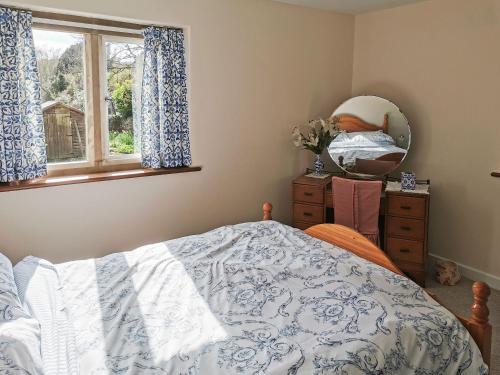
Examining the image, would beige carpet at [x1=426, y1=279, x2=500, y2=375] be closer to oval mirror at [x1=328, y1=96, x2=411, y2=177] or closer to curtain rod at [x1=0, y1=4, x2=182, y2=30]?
oval mirror at [x1=328, y1=96, x2=411, y2=177]

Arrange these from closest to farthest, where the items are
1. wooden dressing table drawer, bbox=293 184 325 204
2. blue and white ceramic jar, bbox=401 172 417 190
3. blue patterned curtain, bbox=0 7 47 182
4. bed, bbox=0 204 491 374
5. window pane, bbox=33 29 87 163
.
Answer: bed, bbox=0 204 491 374 < blue patterned curtain, bbox=0 7 47 182 < window pane, bbox=33 29 87 163 < blue and white ceramic jar, bbox=401 172 417 190 < wooden dressing table drawer, bbox=293 184 325 204

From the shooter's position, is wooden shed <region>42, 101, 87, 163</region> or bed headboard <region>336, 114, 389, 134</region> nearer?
wooden shed <region>42, 101, 87, 163</region>

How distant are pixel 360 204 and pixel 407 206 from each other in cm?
37

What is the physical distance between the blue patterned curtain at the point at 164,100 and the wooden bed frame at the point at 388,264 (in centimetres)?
99

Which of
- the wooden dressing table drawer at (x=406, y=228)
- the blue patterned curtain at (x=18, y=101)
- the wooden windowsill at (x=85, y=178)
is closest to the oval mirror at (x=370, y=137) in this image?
the wooden dressing table drawer at (x=406, y=228)

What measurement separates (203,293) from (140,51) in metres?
2.10

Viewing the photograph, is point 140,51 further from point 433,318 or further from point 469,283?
point 469,283

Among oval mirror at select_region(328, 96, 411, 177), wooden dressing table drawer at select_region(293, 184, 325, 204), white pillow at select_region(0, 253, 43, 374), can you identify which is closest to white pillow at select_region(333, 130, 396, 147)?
oval mirror at select_region(328, 96, 411, 177)

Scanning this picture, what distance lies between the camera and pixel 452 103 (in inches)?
137

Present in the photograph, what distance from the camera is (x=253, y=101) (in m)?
3.68

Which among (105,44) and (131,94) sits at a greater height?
(105,44)

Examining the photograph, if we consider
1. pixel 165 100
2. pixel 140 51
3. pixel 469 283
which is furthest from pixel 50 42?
pixel 469 283

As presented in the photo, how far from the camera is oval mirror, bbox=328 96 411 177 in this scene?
12.2 feet

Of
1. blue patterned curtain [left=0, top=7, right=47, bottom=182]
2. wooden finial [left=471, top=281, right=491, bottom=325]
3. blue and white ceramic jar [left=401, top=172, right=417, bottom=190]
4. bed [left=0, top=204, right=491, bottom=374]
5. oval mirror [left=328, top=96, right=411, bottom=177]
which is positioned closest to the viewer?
bed [left=0, top=204, right=491, bottom=374]
